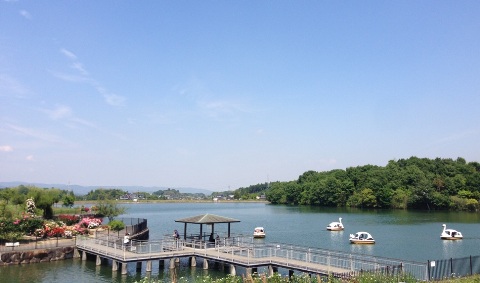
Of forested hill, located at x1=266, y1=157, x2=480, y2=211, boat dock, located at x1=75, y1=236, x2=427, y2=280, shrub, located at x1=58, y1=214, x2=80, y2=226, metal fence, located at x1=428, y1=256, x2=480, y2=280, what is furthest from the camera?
forested hill, located at x1=266, y1=157, x2=480, y2=211

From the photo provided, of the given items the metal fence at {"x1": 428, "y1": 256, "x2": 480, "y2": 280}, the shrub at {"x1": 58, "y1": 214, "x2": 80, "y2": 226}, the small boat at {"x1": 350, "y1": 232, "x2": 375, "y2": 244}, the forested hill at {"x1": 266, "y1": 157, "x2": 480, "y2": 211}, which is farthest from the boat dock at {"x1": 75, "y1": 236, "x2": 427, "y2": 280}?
the forested hill at {"x1": 266, "y1": 157, "x2": 480, "y2": 211}

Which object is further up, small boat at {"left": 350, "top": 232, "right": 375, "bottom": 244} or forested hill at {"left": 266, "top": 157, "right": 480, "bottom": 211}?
forested hill at {"left": 266, "top": 157, "right": 480, "bottom": 211}

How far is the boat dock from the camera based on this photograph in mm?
25484

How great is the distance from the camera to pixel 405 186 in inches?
4259

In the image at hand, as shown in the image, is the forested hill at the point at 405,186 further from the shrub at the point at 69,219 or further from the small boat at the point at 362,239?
the shrub at the point at 69,219

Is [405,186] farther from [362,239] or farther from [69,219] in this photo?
[69,219]

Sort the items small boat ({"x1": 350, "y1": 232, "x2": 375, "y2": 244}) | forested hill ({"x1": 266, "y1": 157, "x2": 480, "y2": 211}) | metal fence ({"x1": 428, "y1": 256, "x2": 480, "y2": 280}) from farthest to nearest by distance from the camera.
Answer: forested hill ({"x1": 266, "y1": 157, "x2": 480, "y2": 211}) → small boat ({"x1": 350, "y1": 232, "x2": 375, "y2": 244}) → metal fence ({"x1": 428, "y1": 256, "x2": 480, "y2": 280})

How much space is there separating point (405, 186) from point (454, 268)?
91.5 metres

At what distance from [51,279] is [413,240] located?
36.9 metres

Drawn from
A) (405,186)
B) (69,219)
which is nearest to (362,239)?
(69,219)

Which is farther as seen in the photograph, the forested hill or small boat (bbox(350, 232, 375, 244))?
the forested hill

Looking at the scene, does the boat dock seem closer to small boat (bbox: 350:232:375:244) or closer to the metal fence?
the metal fence

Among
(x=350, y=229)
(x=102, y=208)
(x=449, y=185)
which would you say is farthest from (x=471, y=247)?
(x=449, y=185)

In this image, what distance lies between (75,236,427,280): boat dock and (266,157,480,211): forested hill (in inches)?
2935
